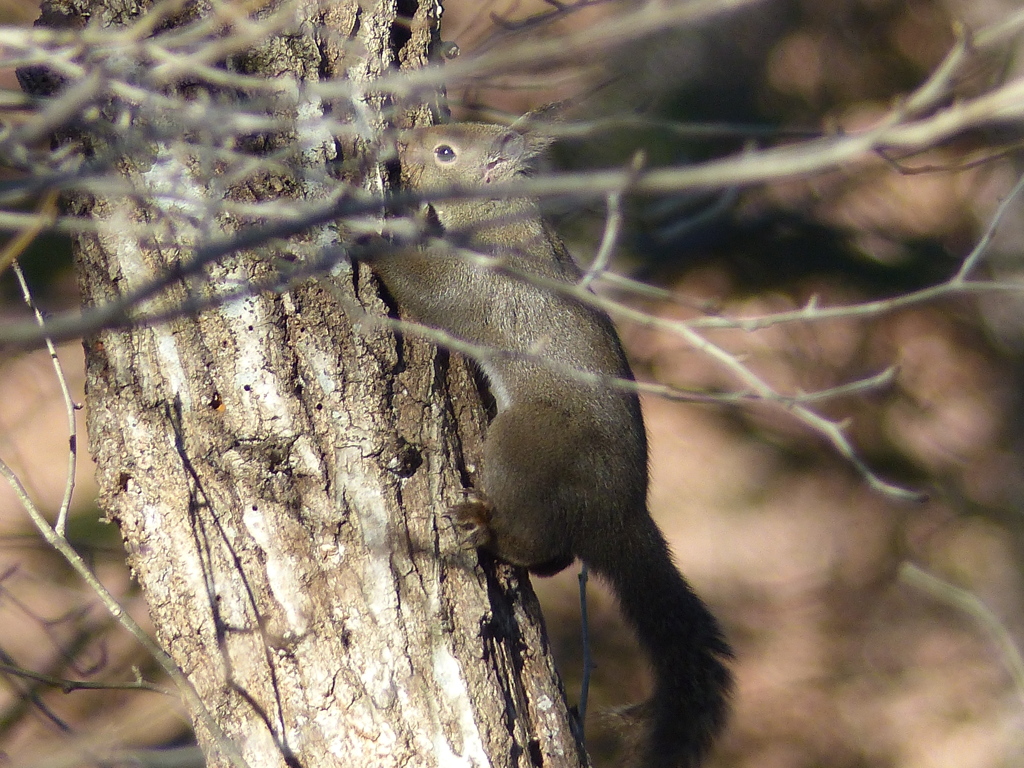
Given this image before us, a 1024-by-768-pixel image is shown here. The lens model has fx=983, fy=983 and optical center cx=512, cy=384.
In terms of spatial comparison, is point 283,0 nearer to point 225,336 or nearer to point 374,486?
point 225,336

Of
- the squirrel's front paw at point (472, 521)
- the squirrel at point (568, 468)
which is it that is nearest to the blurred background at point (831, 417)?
the squirrel at point (568, 468)

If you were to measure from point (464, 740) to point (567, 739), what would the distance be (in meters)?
0.31

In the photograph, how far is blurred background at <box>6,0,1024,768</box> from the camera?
16.4 ft

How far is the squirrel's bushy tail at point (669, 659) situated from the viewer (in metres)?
2.59

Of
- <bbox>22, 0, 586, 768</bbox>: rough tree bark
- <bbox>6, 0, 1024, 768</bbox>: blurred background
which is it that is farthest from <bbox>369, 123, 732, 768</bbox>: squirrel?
<bbox>6, 0, 1024, 768</bbox>: blurred background

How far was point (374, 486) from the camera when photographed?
7.07 ft

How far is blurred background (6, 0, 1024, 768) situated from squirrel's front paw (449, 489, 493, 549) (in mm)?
2496

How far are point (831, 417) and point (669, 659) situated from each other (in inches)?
119

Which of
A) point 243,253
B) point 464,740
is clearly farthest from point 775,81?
point 464,740

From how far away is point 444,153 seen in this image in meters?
3.17

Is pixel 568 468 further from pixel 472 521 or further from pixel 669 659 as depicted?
pixel 669 659

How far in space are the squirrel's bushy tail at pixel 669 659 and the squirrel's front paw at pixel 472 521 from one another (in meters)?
0.41

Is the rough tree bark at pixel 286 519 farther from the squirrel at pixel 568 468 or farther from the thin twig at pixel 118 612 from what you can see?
the squirrel at pixel 568 468

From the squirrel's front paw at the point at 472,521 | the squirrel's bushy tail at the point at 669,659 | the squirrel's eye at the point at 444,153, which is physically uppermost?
the squirrel's eye at the point at 444,153
